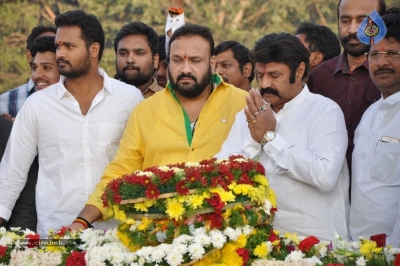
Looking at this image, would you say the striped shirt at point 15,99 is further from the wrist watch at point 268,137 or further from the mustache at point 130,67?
the wrist watch at point 268,137

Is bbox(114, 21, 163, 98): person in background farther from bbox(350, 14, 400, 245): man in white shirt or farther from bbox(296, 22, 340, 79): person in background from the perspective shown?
bbox(350, 14, 400, 245): man in white shirt

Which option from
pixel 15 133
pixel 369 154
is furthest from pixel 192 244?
pixel 15 133

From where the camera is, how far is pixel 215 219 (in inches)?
178

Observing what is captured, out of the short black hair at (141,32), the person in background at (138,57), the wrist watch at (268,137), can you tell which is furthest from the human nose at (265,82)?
the short black hair at (141,32)

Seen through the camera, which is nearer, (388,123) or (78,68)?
(388,123)

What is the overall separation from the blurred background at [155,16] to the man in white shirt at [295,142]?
43.3ft

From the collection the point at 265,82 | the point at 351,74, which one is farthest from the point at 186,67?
the point at 351,74

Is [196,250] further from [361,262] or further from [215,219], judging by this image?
[361,262]

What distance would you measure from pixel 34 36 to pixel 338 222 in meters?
4.20

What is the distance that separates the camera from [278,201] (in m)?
5.23

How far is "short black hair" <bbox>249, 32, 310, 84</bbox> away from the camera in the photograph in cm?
536

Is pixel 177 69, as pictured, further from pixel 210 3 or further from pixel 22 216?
pixel 210 3

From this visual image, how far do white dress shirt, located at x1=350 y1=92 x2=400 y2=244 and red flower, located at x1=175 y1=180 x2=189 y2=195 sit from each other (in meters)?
1.25

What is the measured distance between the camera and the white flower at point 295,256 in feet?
15.1
